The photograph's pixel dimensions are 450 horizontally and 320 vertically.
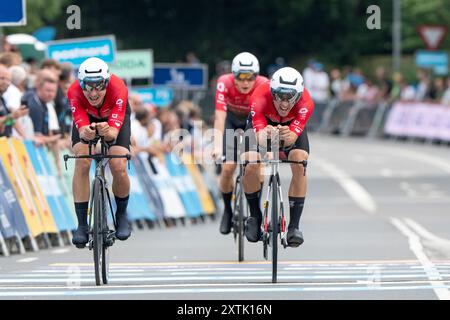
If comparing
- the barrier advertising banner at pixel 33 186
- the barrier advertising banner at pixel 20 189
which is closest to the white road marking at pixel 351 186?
the barrier advertising banner at pixel 33 186

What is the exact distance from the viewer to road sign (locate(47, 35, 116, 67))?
22.7 metres

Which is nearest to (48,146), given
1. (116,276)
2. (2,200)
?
(2,200)

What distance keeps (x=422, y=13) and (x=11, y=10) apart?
167 feet

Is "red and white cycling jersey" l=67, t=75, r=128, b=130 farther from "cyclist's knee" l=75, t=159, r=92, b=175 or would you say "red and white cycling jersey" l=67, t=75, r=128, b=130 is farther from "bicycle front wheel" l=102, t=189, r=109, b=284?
"bicycle front wheel" l=102, t=189, r=109, b=284

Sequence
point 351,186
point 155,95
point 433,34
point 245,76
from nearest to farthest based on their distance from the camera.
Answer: point 245,76 < point 155,95 < point 351,186 < point 433,34

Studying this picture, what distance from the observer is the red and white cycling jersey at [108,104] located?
1336 centimetres

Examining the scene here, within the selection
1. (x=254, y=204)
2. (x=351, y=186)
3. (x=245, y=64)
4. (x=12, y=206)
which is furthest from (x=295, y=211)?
(x=351, y=186)

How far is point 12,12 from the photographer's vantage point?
18.0 metres

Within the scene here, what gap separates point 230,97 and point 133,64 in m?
10.7

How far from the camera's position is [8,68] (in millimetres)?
18500

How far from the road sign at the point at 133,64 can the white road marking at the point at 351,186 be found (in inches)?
178

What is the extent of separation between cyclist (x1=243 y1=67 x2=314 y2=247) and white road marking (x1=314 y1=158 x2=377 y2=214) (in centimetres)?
1178

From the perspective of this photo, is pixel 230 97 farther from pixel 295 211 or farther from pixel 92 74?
pixel 92 74
